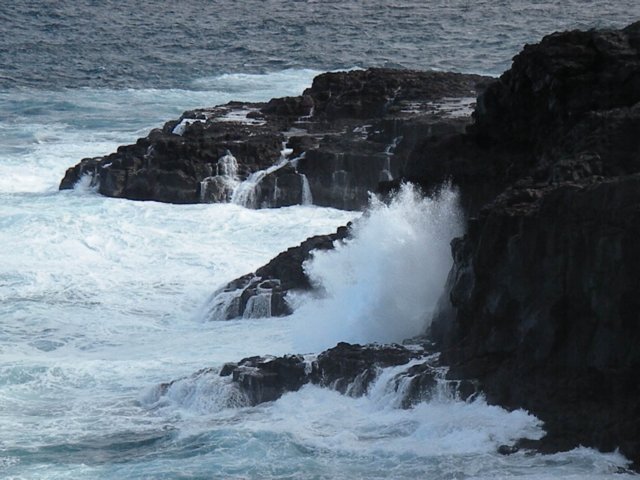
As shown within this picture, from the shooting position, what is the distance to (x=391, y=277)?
79.8 ft

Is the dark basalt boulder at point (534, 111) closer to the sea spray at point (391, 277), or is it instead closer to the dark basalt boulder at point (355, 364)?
the sea spray at point (391, 277)

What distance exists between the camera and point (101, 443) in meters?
20.4

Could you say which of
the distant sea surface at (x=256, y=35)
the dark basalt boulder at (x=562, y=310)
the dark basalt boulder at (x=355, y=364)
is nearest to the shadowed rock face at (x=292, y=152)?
the dark basalt boulder at (x=355, y=364)

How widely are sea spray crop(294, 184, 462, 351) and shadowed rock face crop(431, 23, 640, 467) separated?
1.55 meters

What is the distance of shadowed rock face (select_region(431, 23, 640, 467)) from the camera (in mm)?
18672

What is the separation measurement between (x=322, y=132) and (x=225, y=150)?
107 inches

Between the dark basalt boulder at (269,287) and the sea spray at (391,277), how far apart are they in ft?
2.66

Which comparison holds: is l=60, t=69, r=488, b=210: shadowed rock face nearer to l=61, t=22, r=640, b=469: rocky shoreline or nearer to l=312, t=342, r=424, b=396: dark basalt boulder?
l=61, t=22, r=640, b=469: rocky shoreline

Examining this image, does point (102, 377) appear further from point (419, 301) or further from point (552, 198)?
point (552, 198)

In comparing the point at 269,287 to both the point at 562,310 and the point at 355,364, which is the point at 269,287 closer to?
the point at 355,364

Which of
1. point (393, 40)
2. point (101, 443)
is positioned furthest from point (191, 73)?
point (101, 443)

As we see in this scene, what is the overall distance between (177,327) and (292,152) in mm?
10279

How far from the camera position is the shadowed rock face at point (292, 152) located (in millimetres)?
34750

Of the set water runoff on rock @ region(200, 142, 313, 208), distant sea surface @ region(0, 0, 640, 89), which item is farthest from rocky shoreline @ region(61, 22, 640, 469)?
distant sea surface @ region(0, 0, 640, 89)
